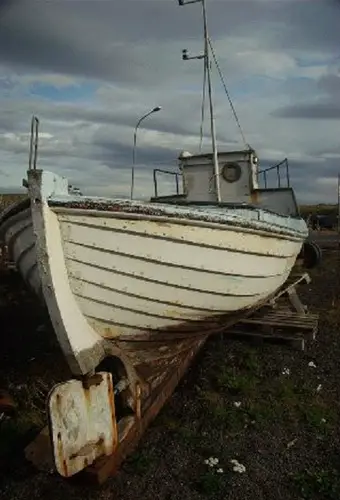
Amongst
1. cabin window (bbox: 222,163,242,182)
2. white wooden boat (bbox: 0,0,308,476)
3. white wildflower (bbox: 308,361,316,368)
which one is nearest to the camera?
white wooden boat (bbox: 0,0,308,476)

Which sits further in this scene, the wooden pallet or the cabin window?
the cabin window

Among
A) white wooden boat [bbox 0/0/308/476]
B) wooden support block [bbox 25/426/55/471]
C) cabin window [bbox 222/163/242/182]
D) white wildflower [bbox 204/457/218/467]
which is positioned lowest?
white wildflower [bbox 204/457/218/467]

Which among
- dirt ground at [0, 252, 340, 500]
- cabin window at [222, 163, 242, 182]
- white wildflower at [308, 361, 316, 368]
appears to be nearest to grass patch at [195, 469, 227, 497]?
dirt ground at [0, 252, 340, 500]

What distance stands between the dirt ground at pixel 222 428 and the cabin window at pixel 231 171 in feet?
9.19

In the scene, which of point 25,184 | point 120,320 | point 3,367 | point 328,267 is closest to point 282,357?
point 120,320

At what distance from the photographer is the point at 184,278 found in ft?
14.0

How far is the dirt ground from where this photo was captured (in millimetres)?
3967

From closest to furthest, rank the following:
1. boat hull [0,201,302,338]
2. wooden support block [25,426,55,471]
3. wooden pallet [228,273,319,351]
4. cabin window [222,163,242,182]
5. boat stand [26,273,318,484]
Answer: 1. boat stand [26,273,318,484]
2. boat hull [0,201,302,338]
3. wooden support block [25,426,55,471]
4. wooden pallet [228,273,319,351]
5. cabin window [222,163,242,182]

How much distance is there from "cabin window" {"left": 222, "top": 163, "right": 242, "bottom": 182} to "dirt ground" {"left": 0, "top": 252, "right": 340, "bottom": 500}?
2801 millimetres

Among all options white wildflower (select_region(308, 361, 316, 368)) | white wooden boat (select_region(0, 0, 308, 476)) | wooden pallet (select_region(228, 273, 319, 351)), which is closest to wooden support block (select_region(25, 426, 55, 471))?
white wooden boat (select_region(0, 0, 308, 476))

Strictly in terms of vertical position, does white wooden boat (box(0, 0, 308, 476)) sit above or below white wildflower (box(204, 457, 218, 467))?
above

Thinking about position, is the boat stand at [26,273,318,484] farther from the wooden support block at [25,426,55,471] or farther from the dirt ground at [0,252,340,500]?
the dirt ground at [0,252,340,500]

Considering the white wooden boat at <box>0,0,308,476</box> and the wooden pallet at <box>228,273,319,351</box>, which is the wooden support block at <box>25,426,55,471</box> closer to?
the white wooden boat at <box>0,0,308,476</box>

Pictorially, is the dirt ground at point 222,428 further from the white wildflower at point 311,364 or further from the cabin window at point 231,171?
the cabin window at point 231,171
